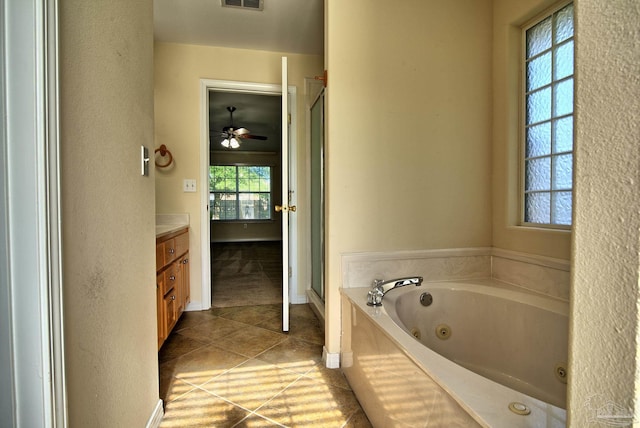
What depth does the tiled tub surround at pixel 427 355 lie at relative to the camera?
77cm

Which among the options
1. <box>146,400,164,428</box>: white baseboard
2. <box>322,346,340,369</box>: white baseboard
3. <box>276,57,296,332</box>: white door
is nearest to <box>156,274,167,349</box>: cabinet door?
<box>146,400,164,428</box>: white baseboard

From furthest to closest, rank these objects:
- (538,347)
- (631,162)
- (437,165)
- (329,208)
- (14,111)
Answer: (437,165), (329,208), (538,347), (14,111), (631,162)

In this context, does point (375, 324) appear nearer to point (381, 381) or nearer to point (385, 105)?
point (381, 381)

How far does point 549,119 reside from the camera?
1656 mm

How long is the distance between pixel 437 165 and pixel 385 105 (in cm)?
48

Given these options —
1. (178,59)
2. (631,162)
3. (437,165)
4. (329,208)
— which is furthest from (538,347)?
(178,59)

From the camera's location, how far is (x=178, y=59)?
276 centimetres

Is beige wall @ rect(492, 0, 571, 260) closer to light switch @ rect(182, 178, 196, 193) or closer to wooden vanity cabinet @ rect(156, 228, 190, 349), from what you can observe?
wooden vanity cabinet @ rect(156, 228, 190, 349)

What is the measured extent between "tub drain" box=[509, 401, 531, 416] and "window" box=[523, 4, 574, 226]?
121 centimetres

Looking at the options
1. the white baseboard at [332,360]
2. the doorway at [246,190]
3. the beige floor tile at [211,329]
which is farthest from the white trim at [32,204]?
the doorway at [246,190]

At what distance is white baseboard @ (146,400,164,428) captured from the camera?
4.21 ft

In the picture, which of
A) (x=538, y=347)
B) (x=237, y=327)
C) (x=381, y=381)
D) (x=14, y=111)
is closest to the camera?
(x=14, y=111)

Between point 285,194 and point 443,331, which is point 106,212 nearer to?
point 285,194

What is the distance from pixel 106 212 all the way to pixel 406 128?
1.56 meters
